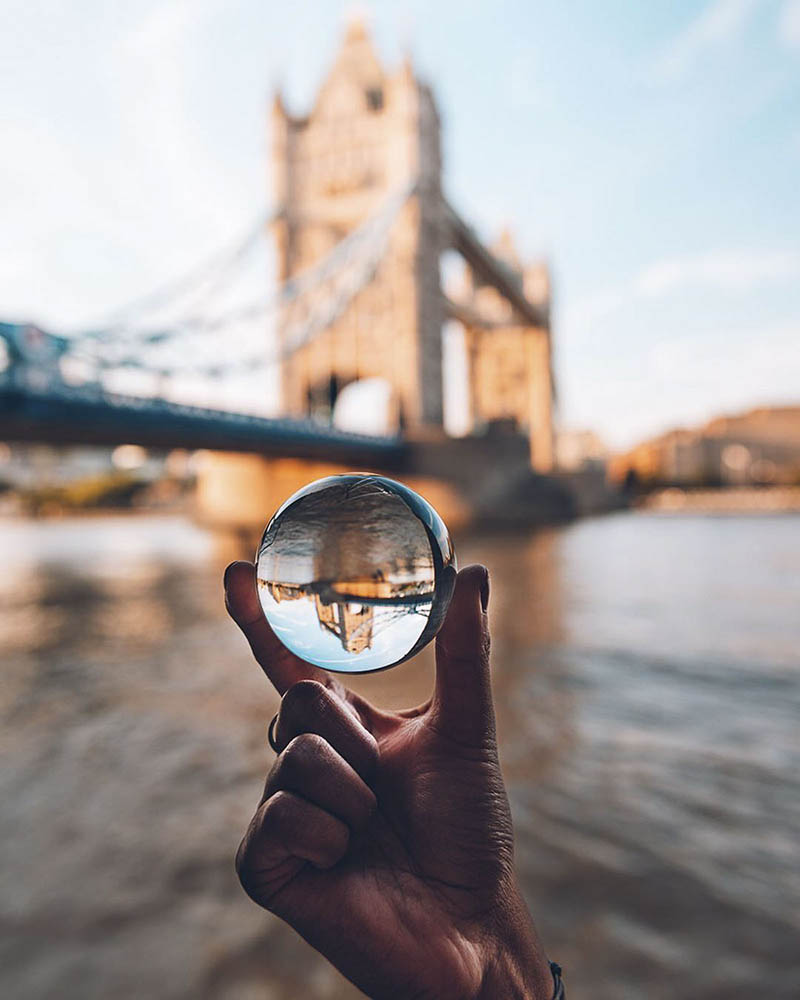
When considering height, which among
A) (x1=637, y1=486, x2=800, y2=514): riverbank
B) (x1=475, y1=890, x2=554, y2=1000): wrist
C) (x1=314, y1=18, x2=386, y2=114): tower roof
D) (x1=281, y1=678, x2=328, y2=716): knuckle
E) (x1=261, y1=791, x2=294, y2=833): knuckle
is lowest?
(x1=475, y1=890, x2=554, y2=1000): wrist

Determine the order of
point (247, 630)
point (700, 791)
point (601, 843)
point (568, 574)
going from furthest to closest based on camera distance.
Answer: point (568, 574), point (700, 791), point (601, 843), point (247, 630)

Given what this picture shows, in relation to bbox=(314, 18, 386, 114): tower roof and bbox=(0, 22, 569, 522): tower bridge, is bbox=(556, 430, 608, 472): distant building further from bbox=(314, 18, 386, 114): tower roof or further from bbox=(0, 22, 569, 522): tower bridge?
bbox=(314, 18, 386, 114): tower roof

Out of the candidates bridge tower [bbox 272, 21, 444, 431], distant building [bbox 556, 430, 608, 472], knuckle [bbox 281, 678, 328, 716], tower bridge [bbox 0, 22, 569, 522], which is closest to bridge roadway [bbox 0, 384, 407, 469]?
tower bridge [bbox 0, 22, 569, 522]

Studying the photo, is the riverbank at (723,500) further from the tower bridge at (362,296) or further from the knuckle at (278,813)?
the knuckle at (278,813)

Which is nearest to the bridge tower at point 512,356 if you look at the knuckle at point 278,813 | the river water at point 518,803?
the river water at point 518,803

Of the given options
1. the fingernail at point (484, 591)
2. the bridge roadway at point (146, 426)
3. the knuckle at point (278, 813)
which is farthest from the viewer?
the bridge roadway at point (146, 426)

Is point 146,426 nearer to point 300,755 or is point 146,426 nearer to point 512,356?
point 300,755

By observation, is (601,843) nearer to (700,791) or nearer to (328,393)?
(700,791)

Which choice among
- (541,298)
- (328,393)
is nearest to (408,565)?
(328,393)
